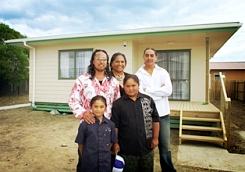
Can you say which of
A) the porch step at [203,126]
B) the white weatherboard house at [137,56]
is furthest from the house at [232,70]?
the porch step at [203,126]

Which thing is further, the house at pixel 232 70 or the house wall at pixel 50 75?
the house at pixel 232 70

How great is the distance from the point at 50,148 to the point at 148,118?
315cm

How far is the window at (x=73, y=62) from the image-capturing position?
9.12m

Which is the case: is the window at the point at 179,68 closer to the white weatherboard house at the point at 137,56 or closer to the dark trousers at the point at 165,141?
the white weatherboard house at the point at 137,56

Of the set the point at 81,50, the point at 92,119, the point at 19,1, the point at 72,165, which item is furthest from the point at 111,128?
the point at 19,1

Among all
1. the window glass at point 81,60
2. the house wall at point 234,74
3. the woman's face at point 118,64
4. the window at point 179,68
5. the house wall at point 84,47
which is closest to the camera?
the woman's face at point 118,64

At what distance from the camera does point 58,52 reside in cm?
949

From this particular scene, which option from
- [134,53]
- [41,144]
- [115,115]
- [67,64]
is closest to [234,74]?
[134,53]

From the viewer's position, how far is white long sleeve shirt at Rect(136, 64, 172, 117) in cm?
306

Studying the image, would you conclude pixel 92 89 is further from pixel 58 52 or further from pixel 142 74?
pixel 58 52

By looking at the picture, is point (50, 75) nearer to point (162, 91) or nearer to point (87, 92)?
point (162, 91)

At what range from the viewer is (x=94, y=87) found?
7.88 ft

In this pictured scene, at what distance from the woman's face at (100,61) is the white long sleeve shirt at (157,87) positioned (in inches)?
31.1

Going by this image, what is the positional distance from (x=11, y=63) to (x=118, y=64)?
47.4ft
